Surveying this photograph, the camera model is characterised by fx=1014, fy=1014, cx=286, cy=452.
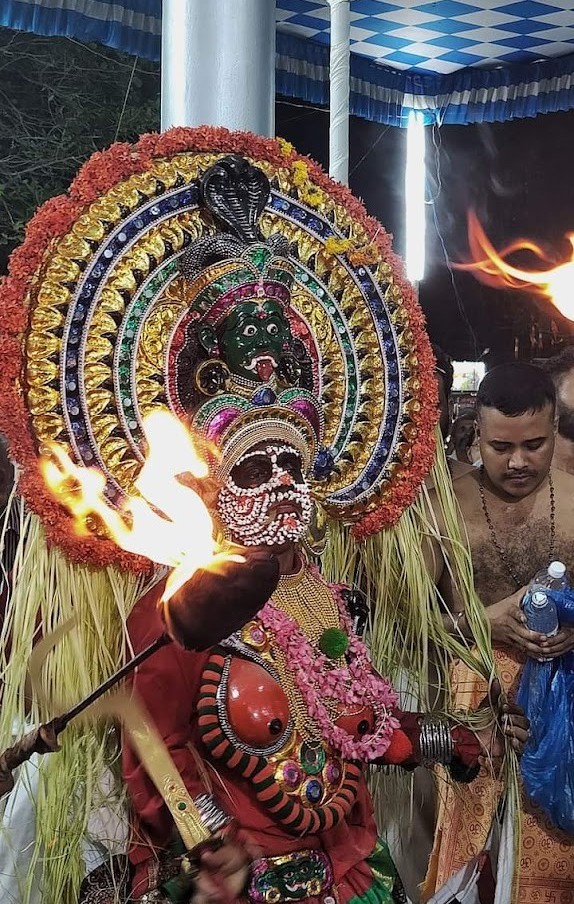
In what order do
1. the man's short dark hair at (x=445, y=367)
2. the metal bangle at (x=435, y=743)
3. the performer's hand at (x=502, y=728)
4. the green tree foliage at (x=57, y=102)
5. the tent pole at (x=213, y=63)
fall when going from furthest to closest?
the man's short dark hair at (x=445, y=367) < the green tree foliage at (x=57, y=102) < the tent pole at (x=213, y=63) < the performer's hand at (x=502, y=728) < the metal bangle at (x=435, y=743)

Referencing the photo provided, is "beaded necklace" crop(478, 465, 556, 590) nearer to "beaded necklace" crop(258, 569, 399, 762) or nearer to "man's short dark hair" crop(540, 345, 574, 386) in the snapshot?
"man's short dark hair" crop(540, 345, 574, 386)

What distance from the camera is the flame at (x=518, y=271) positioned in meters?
3.65

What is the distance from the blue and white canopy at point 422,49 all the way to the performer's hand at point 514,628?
5.42ft

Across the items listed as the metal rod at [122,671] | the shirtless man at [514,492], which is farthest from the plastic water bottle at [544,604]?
the metal rod at [122,671]

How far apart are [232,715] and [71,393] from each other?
0.57 m

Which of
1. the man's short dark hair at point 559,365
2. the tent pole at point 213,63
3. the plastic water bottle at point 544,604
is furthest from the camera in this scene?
the man's short dark hair at point 559,365

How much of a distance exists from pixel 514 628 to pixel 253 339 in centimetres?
108

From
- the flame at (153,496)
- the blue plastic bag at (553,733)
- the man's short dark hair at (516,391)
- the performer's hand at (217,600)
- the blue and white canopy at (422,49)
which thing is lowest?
the blue plastic bag at (553,733)

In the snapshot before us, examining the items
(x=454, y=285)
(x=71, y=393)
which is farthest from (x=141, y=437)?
(x=454, y=285)

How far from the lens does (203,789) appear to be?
156 centimetres

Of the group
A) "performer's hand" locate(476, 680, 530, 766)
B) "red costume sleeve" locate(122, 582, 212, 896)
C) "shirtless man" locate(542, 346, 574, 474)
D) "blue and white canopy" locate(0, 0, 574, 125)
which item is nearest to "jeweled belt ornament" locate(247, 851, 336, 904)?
"red costume sleeve" locate(122, 582, 212, 896)

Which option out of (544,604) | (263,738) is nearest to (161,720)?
(263,738)

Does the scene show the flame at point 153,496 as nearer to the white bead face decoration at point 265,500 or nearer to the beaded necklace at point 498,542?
the white bead face decoration at point 265,500

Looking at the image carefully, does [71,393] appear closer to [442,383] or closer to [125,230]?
[125,230]
